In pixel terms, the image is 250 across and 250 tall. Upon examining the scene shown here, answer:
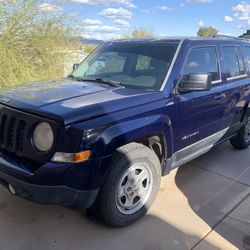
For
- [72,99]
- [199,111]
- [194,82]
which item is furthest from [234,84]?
[72,99]

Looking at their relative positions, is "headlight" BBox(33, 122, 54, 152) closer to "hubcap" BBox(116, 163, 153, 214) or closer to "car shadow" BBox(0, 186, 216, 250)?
"hubcap" BBox(116, 163, 153, 214)

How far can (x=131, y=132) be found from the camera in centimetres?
312

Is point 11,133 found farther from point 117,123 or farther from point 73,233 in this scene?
point 73,233

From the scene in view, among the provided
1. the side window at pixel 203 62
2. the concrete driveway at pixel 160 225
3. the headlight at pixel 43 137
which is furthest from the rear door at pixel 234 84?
the headlight at pixel 43 137

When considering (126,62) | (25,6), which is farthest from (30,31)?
(126,62)

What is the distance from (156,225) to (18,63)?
5.70 meters

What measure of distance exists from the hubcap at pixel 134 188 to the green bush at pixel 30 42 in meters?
5.17

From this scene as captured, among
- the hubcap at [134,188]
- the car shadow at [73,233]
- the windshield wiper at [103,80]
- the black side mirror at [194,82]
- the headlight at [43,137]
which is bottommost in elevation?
the car shadow at [73,233]

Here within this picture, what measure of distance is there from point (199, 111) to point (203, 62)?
2.15 ft

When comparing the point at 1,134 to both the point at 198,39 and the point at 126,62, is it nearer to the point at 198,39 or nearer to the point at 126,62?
the point at 126,62

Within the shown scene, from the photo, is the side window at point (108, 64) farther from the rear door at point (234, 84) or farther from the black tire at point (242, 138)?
the black tire at point (242, 138)

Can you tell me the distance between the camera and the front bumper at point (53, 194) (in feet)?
9.16

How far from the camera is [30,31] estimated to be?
812 centimetres

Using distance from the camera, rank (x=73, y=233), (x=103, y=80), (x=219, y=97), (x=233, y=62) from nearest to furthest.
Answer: (x=73, y=233), (x=103, y=80), (x=219, y=97), (x=233, y=62)
